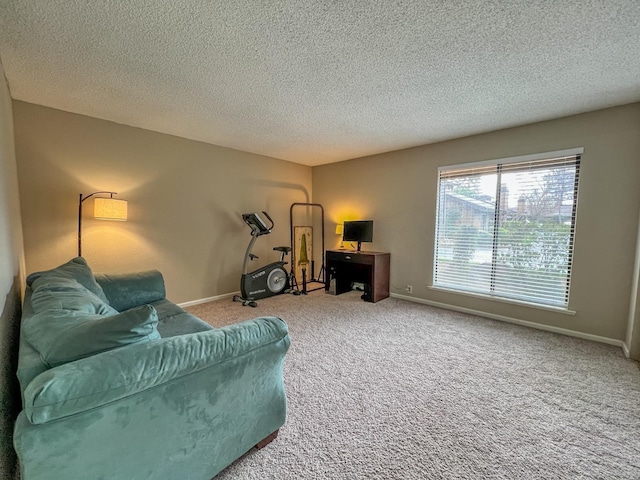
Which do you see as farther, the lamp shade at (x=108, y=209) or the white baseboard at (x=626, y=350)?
the lamp shade at (x=108, y=209)

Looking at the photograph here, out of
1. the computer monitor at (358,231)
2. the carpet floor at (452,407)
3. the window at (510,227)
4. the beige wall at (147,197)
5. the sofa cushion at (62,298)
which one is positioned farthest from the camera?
the computer monitor at (358,231)

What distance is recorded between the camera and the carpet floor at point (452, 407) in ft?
4.55

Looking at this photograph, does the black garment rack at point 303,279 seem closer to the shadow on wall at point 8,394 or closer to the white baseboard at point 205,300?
the white baseboard at point 205,300

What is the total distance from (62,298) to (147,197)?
2509mm

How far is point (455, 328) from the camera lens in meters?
3.15

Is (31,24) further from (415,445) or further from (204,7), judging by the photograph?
(415,445)

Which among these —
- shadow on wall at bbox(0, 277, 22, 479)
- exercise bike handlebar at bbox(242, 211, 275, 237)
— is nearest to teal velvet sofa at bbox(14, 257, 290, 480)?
shadow on wall at bbox(0, 277, 22, 479)

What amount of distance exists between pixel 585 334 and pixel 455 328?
1300mm

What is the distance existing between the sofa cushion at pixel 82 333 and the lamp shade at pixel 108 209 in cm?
212

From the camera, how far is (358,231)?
4621mm

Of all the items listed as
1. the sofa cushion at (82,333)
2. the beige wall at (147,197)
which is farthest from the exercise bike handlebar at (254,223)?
the sofa cushion at (82,333)

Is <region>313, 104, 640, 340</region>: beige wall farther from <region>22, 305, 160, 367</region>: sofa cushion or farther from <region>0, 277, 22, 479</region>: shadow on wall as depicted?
<region>0, 277, 22, 479</region>: shadow on wall

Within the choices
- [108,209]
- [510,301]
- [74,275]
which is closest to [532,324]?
[510,301]

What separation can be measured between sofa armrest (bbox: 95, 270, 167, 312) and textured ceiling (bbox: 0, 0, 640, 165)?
67.9 inches
